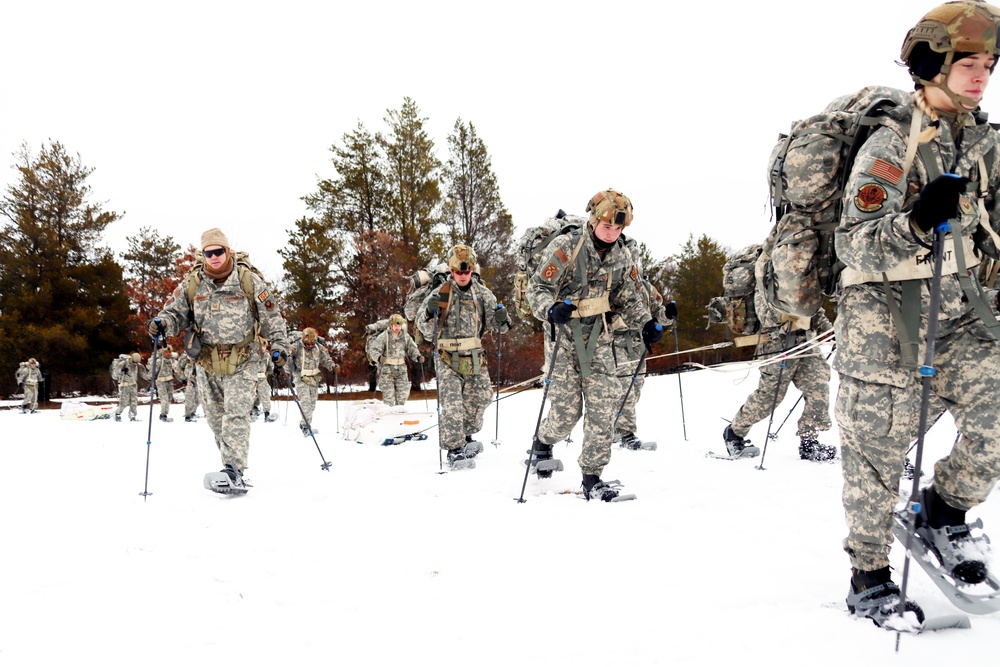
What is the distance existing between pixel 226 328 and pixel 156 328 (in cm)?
62

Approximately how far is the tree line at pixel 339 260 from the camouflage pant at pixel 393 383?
13.3 meters

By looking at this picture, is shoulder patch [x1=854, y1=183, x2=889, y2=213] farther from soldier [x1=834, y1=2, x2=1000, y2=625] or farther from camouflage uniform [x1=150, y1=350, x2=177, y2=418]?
camouflage uniform [x1=150, y1=350, x2=177, y2=418]

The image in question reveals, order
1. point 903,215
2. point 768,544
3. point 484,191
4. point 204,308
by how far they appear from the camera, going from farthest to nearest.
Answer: point 484,191 → point 204,308 → point 768,544 → point 903,215

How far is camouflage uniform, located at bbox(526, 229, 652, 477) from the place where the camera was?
5.14m

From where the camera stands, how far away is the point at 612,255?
5.30 metres

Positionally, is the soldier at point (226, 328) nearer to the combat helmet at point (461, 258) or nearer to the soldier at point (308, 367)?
the combat helmet at point (461, 258)

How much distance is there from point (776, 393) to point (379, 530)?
14.5 ft

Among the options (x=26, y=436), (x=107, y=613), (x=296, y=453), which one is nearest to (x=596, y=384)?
(x=107, y=613)

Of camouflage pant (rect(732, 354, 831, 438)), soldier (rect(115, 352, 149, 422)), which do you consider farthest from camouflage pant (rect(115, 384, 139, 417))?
camouflage pant (rect(732, 354, 831, 438))

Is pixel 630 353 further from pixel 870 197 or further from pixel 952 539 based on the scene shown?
pixel 870 197

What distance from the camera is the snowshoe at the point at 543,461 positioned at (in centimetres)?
592

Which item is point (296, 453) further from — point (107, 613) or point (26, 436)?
point (26, 436)

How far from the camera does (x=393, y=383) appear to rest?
13.9m

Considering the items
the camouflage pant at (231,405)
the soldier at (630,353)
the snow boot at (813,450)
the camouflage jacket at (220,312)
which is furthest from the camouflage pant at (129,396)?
the snow boot at (813,450)
